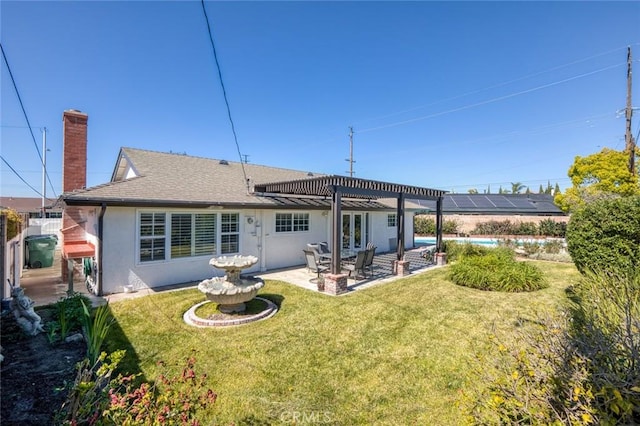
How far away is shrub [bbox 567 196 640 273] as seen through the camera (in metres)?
8.72

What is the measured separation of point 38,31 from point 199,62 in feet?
13.3

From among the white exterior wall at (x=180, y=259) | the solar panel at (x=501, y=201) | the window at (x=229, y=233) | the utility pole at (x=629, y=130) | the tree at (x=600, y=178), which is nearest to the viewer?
the white exterior wall at (x=180, y=259)

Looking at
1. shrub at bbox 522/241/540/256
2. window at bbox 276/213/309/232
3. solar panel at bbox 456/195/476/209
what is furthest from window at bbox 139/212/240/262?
solar panel at bbox 456/195/476/209

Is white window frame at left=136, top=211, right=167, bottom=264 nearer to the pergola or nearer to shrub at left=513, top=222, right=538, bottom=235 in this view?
the pergola

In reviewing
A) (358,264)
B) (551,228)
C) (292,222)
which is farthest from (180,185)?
(551,228)

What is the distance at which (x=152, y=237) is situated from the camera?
9.70m

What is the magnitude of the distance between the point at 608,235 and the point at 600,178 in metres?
12.4

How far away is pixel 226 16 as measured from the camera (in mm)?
7328

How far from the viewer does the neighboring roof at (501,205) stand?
104ft

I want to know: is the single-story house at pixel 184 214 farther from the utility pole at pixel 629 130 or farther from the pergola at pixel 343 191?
the utility pole at pixel 629 130

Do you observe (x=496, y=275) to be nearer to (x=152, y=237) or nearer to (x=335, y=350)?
(x=335, y=350)

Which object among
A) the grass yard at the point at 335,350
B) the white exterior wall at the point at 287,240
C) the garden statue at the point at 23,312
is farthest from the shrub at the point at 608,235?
the garden statue at the point at 23,312

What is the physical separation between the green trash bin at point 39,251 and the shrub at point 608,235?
72.9 feet

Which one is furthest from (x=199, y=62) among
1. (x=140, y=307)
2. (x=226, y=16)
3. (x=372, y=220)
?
(x=372, y=220)
